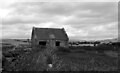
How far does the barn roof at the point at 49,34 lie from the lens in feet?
128

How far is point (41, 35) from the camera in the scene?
39375 mm

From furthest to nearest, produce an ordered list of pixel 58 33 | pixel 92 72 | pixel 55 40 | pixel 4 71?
1. pixel 58 33
2. pixel 55 40
3. pixel 92 72
4. pixel 4 71

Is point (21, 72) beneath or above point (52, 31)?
beneath

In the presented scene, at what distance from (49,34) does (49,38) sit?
1.85 m

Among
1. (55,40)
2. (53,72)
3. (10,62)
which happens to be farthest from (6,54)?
(55,40)

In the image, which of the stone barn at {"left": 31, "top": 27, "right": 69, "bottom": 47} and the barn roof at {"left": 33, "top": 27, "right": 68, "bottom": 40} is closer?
the stone barn at {"left": 31, "top": 27, "right": 69, "bottom": 47}

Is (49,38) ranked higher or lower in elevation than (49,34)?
lower

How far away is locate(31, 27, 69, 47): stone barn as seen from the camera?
38.4 meters

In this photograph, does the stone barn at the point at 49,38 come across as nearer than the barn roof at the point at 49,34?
Yes

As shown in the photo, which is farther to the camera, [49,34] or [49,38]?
[49,34]

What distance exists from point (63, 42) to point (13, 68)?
3203 centimetres

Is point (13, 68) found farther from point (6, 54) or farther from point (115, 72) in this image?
point (115, 72)

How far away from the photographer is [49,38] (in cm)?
3884

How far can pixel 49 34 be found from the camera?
40406 millimetres
